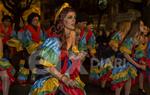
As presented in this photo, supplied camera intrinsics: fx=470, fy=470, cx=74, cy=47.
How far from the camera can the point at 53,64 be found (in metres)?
4.30

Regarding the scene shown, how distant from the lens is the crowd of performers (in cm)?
443

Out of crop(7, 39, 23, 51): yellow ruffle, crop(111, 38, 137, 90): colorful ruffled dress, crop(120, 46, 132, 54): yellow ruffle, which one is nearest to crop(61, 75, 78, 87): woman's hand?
crop(120, 46, 132, 54): yellow ruffle

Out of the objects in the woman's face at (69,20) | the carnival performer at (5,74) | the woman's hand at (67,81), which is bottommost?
the carnival performer at (5,74)

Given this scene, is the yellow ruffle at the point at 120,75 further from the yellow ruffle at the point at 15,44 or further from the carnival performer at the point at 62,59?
the carnival performer at the point at 62,59

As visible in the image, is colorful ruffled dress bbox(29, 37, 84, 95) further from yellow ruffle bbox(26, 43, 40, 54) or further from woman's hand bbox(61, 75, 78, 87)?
yellow ruffle bbox(26, 43, 40, 54)

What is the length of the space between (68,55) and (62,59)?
3.0 inches

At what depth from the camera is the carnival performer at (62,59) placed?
434 centimetres

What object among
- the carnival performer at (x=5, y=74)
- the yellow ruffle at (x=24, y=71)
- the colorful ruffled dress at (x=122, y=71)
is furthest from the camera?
the yellow ruffle at (x=24, y=71)

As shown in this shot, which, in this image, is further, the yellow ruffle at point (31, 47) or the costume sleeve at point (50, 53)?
the yellow ruffle at point (31, 47)

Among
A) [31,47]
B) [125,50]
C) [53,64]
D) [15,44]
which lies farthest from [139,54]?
[53,64]

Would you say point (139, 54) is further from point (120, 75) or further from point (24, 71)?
point (24, 71)

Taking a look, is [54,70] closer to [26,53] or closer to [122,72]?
[122,72]

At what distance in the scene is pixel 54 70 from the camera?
429cm

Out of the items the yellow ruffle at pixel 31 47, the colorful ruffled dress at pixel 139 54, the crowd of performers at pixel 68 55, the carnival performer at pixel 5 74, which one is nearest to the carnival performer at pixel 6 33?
the crowd of performers at pixel 68 55
